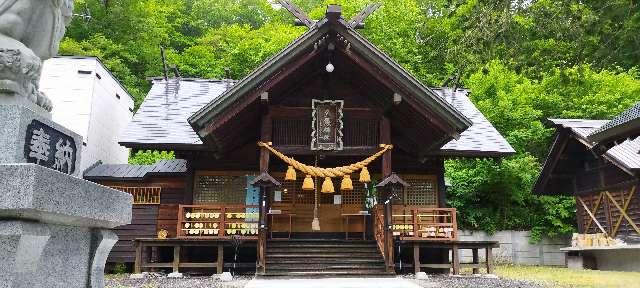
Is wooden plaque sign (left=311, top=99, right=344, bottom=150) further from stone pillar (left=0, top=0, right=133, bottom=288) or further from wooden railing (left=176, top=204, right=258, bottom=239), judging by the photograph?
stone pillar (left=0, top=0, right=133, bottom=288)

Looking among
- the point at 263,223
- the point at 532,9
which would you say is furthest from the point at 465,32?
the point at 263,223

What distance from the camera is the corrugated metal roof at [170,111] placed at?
13875mm

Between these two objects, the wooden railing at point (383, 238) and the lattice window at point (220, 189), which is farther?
the lattice window at point (220, 189)

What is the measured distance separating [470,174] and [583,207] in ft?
14.4

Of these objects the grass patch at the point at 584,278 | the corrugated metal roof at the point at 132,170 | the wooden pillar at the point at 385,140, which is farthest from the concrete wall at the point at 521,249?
the corrugated metal roof at the point at 132,170

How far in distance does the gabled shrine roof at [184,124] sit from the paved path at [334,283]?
16.0 feet

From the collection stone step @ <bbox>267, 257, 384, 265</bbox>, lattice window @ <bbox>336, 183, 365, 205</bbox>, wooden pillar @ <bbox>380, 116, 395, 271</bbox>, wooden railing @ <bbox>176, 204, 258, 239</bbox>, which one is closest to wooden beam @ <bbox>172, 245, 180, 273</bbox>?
wooden railing @ <bbox>176, 204, 258, 239</bbox>

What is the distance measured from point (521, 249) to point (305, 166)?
1231cm

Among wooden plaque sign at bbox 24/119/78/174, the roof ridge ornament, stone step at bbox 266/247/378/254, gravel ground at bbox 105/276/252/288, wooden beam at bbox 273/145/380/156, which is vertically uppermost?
the roof ridge ornament

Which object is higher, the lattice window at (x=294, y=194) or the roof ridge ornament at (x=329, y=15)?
the roof ridge ornament at (x=329, y=15)

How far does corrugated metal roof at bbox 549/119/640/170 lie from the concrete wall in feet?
16.5

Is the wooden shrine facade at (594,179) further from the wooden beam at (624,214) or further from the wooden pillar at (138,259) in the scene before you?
the wooden pillar at (138,259)

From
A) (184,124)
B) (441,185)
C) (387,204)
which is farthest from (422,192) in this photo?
(184,124)

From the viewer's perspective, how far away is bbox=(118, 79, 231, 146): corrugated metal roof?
13875mm
